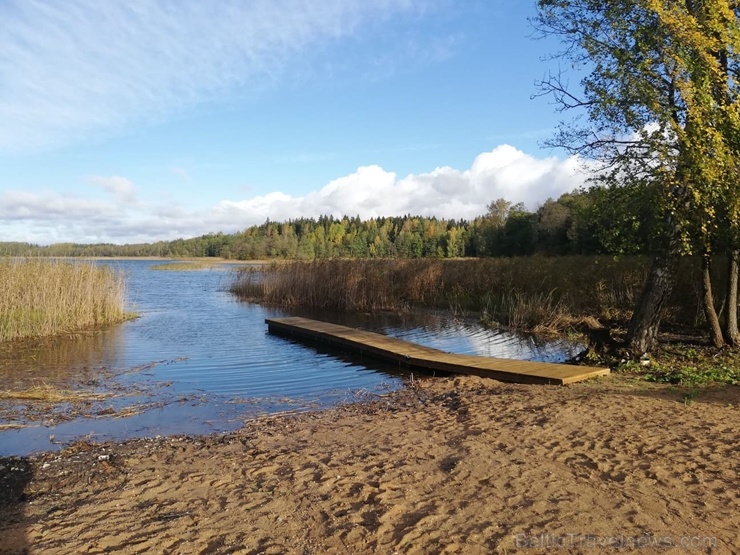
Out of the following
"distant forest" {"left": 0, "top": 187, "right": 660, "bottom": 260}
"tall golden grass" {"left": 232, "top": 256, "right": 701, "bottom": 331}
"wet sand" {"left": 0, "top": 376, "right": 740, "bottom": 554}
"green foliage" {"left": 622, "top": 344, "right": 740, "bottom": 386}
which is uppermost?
"distant forest" {"left": 0, "top": 187, "right": 660, "bottom": 260}

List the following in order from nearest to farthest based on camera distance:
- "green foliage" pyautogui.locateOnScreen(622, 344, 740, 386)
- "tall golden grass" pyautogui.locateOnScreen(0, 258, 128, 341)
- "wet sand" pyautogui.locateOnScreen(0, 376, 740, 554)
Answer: "wet sand" pyautogui.locateOnScreen(0, 376, 740, 554)
"green foliage" pyautogui.locateOnScreen(622, 344, 740, 386)
"tall golden grass" pyautogui.locateOnScreen(0, 258, 128, 341)

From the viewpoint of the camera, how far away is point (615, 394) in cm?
758

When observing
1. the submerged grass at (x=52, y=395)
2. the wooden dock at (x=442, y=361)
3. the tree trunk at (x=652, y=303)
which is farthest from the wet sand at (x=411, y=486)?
the tree trunk at (x=652, y=303)

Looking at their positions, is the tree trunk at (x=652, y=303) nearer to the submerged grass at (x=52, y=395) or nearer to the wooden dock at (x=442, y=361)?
the wooden dock at (x=442, y=361)

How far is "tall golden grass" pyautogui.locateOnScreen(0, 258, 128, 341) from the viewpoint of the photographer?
564 inches

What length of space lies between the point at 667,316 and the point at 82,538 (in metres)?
13.9

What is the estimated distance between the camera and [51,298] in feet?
50.3

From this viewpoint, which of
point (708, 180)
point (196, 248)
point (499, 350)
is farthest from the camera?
point (196, 248)

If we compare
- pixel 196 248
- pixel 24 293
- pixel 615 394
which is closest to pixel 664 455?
pixel 615 394

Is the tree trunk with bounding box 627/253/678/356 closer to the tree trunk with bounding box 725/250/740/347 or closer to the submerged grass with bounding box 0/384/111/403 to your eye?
the tree trunk with bounding box 725/250/740/347

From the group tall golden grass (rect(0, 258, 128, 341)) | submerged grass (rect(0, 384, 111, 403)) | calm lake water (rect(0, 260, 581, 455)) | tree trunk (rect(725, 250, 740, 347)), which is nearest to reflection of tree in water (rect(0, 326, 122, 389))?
calm lake water (rect(0, 260, 581, 455))

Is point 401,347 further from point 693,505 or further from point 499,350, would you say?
point 693,505

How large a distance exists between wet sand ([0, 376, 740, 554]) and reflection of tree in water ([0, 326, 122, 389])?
470 cm

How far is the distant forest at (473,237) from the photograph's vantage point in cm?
1048
